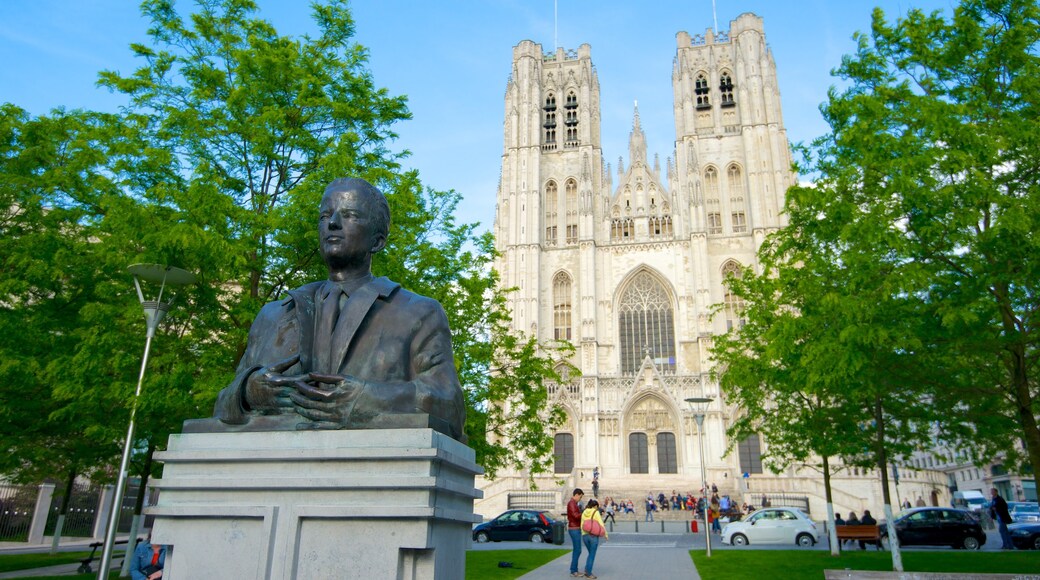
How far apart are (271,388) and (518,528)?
19.9 meters

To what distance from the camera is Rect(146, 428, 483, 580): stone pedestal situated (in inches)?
111

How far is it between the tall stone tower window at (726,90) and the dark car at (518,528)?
36.1m

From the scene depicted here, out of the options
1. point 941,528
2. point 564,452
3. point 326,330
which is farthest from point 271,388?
point 564,452

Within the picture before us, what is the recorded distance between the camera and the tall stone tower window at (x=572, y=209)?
46.6 m

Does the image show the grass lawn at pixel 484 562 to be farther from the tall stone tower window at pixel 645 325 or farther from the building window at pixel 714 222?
the building window at pixel 714 222

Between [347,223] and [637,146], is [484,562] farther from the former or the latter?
[637,146]

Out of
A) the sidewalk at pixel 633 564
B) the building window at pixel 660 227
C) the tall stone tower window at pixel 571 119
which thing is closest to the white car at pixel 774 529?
the sidewalk at pixel 633 564

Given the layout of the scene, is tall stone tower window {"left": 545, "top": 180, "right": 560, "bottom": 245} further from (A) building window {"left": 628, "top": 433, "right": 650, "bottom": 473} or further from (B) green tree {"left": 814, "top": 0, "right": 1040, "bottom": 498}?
(B) green tree {"left": 814, "top": 0, "right": 1040, "bottom": 498}

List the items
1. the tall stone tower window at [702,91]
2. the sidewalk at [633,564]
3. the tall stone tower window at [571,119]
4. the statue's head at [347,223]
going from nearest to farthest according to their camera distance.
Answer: the statue's head at [347,223], the sidewalk at [633,564], the tall stone tower window at [702,91], the tall stone tower window at [571,119]

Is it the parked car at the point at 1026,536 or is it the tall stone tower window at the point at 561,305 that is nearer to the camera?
the parked car at the point at 1026,536

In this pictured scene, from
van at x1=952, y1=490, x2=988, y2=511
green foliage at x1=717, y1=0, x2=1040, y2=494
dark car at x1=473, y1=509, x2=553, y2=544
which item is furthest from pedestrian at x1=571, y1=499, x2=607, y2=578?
van at x1=952, y1=490, x2=988, y2=511

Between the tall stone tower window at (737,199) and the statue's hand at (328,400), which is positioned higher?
the tall stone tower window at (737,199)

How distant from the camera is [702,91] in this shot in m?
49.3

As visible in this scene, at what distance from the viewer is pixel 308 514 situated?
9.39ft
